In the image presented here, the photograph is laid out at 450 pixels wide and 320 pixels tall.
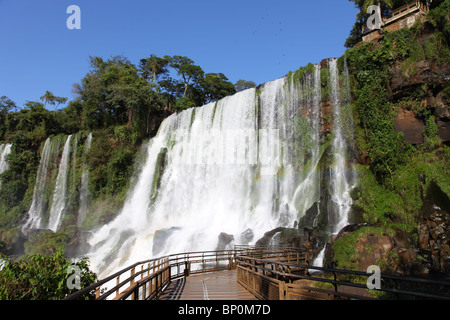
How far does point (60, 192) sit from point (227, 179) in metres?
24.8

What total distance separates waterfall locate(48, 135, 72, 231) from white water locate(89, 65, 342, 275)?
11.3 meters

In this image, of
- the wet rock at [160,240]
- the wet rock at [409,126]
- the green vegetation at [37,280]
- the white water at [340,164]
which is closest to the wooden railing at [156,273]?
the green vegetation at [37,280]

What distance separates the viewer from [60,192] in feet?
134

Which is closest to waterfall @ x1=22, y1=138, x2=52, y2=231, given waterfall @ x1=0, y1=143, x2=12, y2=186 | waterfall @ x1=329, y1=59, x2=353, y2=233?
waterfall @ x1=0, y1=143, x2=12, y2=186

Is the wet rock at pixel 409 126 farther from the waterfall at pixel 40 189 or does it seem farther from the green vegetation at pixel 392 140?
the waterfall at pixel 40 189

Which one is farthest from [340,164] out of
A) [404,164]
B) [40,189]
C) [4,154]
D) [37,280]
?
[4,154]

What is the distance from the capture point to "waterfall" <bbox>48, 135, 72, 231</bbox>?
3912cm

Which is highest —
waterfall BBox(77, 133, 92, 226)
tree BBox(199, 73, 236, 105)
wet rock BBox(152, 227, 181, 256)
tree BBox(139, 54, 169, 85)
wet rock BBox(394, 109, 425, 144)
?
tree BBox(139, 54, 169, 85)

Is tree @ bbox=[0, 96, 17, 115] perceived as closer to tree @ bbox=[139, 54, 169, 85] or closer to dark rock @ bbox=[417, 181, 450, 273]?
tree @ bbox=[139, 54, 169, 85]

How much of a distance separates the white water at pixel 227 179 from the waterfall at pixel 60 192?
11324mm

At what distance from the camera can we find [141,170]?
3497cm
